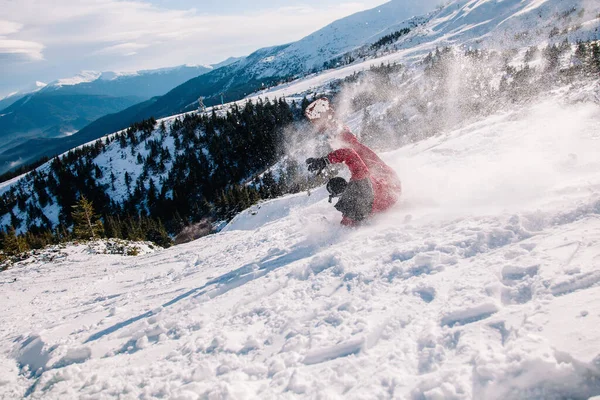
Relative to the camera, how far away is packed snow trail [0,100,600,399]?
2.79 metres

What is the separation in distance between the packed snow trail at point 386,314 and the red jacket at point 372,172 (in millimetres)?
391

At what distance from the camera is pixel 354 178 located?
26.0 ft

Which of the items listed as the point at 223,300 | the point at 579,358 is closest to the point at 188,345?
the point at 223,300

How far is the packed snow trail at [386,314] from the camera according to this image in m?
2.79

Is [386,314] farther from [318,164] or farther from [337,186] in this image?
[337,186]

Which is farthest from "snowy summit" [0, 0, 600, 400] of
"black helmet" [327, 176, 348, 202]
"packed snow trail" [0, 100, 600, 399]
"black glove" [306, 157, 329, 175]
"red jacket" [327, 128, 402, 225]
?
"black glove" [306, 157, 329, 175]

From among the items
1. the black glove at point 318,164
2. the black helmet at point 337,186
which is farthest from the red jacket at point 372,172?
the black helmet at point 337,186

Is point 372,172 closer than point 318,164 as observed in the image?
No

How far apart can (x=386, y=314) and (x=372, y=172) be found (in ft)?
17.6

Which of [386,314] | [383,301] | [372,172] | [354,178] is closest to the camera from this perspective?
[386,314]

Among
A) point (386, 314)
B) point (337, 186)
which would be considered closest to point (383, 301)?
point (386, 314)

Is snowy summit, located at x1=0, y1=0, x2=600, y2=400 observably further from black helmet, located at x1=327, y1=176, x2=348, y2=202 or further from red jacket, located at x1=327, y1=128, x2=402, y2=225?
black helmet, located at x1=327, y1=176, x2=348, y2=202

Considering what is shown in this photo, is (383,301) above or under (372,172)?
under

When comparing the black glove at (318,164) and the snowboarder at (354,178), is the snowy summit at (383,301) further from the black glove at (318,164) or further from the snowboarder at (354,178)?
the black glove at (318,164)
